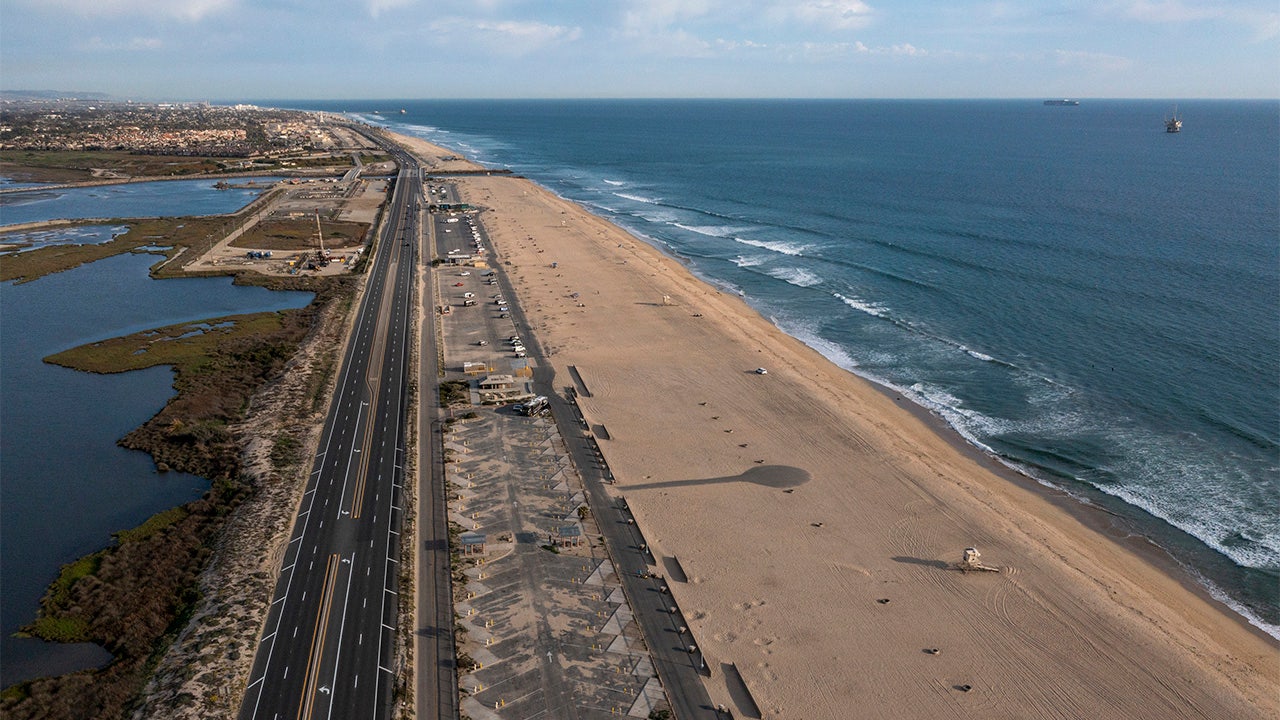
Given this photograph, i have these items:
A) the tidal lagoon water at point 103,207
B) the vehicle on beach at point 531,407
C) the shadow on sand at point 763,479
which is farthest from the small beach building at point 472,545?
the tidal lagoon water at point 103,207

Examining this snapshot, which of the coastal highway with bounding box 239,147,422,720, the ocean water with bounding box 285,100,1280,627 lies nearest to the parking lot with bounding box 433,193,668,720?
the coastal highway with bounding box 239,147,422,720

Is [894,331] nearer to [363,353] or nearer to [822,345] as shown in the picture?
[822,345]

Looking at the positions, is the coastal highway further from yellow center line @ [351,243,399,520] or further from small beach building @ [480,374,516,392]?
small beach building @ [480,374,516,392]

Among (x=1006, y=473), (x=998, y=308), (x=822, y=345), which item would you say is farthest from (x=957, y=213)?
(x=1006, y=473)

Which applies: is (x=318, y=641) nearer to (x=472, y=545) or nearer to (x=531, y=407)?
(x=472, y=545)

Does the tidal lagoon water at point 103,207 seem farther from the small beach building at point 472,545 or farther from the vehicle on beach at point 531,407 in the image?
the small beach building at point 472,545

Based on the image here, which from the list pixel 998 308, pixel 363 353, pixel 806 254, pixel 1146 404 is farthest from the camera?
pixel 806 254
